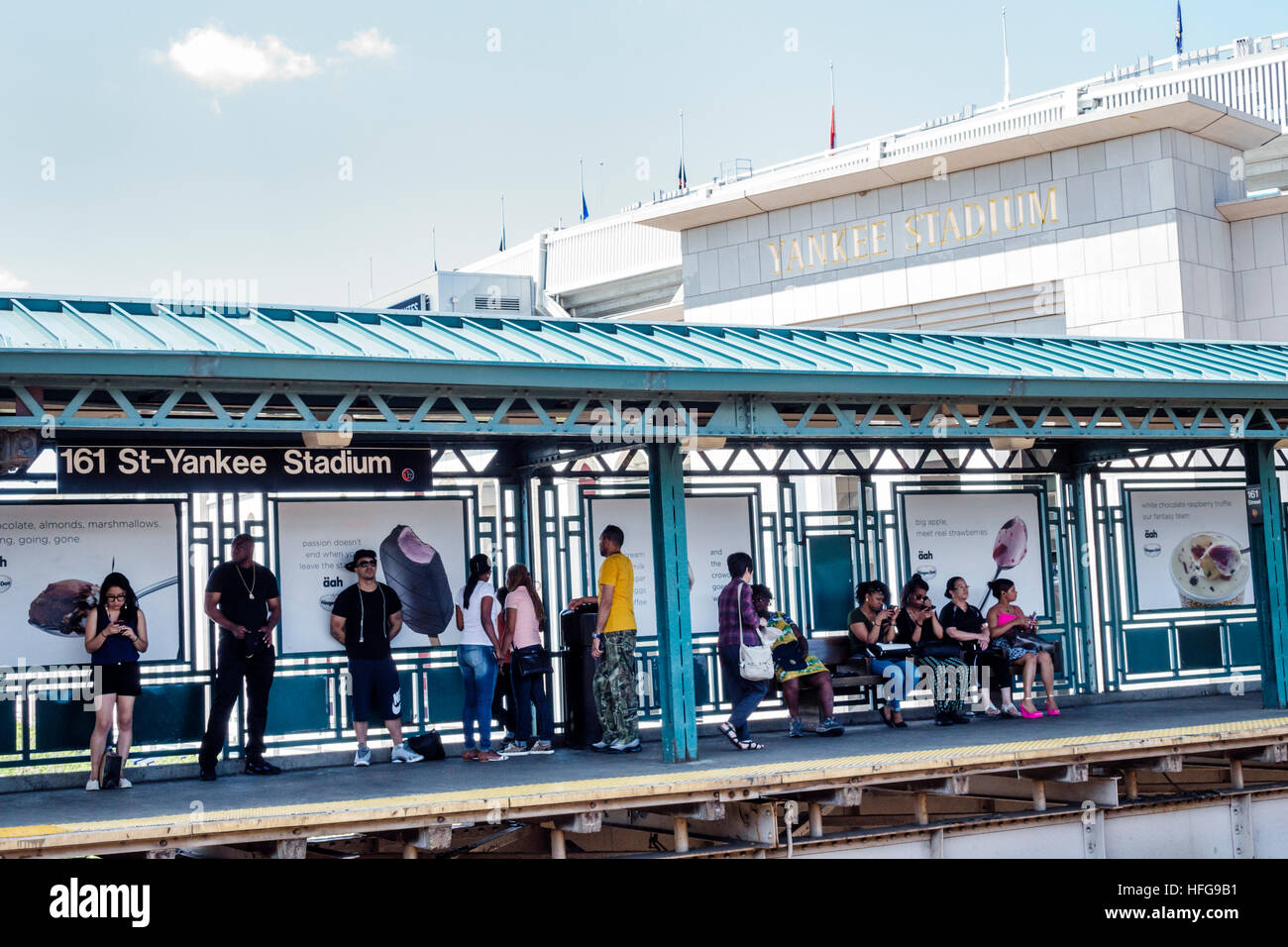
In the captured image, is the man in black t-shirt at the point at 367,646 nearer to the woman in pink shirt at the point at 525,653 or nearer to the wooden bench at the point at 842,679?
the woman in pink shirt at the point at 525,653

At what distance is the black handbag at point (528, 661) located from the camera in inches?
496

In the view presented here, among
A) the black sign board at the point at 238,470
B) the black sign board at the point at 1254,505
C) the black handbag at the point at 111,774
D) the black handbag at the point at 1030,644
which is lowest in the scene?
the black handbag at the point at 111,774

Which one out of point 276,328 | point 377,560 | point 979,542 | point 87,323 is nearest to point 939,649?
point 979,542

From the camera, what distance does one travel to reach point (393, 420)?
9.98 metres

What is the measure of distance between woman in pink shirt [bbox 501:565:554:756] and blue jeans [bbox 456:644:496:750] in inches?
13.3

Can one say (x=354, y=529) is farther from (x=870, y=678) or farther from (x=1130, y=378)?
(x=1130, y=378)

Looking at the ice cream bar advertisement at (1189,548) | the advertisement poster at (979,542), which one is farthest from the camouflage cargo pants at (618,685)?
the ice cream bar advertisement at (1189,548)

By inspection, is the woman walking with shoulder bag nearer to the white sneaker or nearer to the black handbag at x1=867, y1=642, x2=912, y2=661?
the black handbag at x1=867, y1=642, x2=912, y2=661

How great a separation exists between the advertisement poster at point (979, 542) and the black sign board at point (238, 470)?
532cm

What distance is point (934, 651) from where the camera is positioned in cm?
1410
